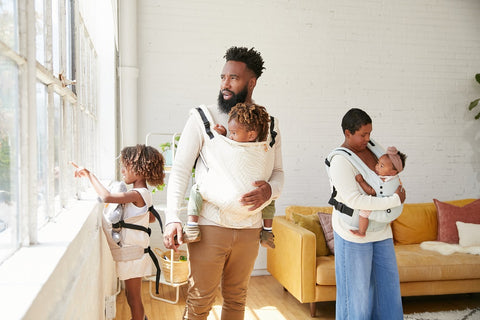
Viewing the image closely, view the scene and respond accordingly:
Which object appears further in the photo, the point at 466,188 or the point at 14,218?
the point at 466,188

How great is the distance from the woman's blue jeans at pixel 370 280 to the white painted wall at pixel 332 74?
86.7 inches

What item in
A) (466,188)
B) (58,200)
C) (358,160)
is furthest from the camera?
(466,188)

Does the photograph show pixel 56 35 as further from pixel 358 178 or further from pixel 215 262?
pixel 358 178

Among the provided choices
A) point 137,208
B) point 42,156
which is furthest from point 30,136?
point 137,208

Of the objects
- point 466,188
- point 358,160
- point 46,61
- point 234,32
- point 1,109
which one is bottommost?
point 466,188

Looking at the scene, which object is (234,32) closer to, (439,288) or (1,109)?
(439,288)

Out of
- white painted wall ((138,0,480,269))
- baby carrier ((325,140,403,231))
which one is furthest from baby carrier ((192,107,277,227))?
white painted wall ((138,0,480,269))

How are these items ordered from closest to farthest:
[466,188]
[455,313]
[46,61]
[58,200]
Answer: [46,61]
[58,200]
[455,313]
[466,188]

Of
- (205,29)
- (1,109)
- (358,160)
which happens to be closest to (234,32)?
(205,29)

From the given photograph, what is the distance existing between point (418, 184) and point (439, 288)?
160cm

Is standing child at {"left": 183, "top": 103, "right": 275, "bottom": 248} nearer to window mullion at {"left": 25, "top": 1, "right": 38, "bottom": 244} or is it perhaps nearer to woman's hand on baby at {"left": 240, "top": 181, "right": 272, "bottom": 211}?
woman's hand on baby at {"left": 240, "top": 181, "right": 272, "bottom": 211}

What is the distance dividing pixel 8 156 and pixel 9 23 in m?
0.33

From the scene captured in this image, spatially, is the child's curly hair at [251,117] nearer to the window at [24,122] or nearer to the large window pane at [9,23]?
the window at [24,122]

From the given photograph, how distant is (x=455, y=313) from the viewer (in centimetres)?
352
